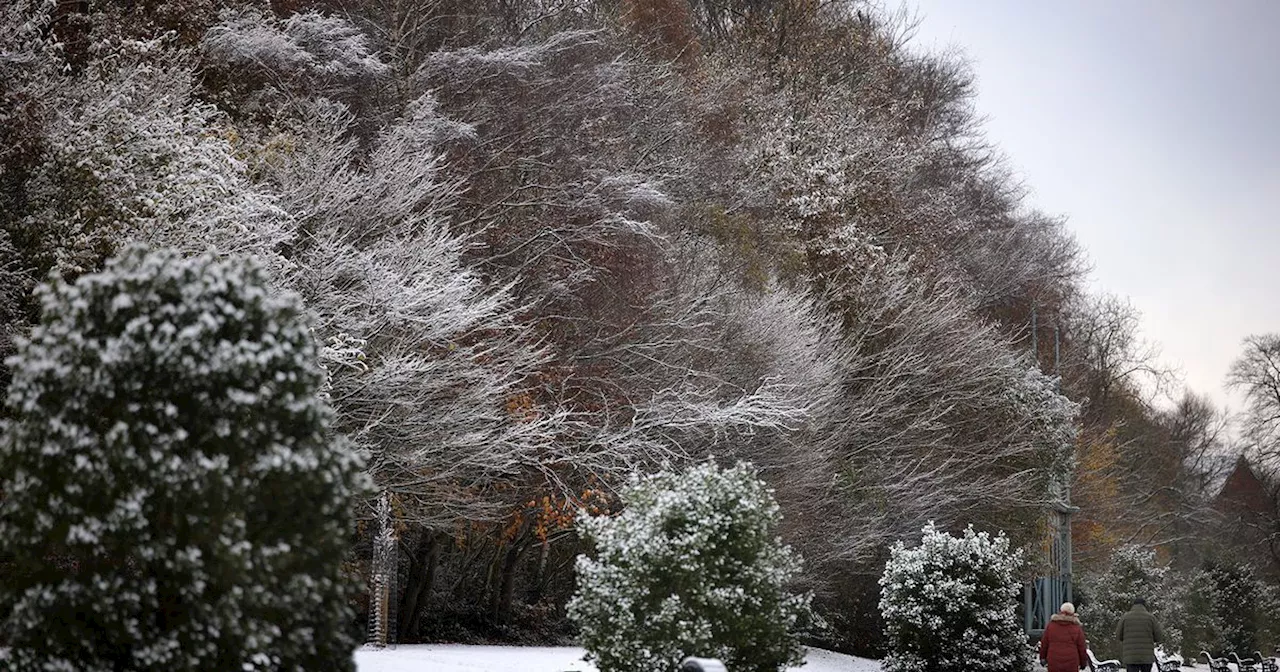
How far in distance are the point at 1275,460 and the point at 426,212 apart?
33691 millimetres

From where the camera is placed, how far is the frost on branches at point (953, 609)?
2252 centimetres

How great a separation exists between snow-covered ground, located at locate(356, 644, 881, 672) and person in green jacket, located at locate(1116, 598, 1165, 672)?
14.2 feet

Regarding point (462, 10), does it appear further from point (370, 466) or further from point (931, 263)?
point (931, 263)

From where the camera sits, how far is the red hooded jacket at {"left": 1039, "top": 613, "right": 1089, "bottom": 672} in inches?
703

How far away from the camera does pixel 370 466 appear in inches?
805

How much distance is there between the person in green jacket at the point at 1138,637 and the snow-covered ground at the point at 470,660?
14.2 feet

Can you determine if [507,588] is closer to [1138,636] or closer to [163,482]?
[1138,636]

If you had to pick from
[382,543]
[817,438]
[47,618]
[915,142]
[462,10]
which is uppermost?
[915,142]

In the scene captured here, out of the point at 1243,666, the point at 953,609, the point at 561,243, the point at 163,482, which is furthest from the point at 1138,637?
the point at 163,482

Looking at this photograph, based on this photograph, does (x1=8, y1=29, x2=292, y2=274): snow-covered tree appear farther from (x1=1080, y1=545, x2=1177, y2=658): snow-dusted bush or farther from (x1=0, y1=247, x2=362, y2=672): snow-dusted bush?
(x1=1080, y1=545, x2=1177, y2=658): snow-dusted bush

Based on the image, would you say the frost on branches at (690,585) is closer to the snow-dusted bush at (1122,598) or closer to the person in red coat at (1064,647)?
the person in red coat at (1064,647)

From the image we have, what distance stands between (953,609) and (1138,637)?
2.56 m

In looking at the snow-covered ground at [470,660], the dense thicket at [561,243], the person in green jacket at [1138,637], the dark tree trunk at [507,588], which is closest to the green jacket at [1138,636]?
the person in green jacket at [1138,637]

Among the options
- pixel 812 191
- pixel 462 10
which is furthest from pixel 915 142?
pixel 462 10
